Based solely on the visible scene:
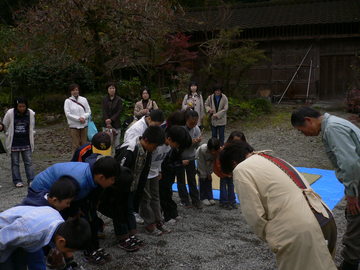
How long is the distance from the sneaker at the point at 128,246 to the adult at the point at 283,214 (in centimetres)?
191

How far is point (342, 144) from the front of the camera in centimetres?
290

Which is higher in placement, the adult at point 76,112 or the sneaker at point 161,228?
the adult at point 76,112

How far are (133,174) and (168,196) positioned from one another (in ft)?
2.84

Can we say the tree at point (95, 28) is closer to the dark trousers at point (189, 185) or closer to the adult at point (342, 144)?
the dark trousers at point (189, 185)

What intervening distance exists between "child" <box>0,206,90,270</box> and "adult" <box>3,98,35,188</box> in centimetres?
403

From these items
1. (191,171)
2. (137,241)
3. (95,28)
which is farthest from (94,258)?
(95,28)

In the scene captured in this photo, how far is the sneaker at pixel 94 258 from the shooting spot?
12.3 feet

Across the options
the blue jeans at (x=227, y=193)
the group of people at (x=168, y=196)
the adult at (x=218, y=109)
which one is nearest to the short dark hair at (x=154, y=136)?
the group of people at (x=168, y=196)

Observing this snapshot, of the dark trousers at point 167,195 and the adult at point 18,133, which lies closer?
the dark trousers at point 167,195

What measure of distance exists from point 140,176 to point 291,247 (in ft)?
6.74

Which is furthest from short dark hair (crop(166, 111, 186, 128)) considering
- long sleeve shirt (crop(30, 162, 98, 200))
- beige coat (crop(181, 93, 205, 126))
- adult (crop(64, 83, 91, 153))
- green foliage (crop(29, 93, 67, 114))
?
green foliage (crop(29, 93, 67, 114))

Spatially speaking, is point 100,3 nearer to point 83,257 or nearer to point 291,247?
point 83,257

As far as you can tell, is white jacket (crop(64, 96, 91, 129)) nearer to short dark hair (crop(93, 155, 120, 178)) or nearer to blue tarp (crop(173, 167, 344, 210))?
blue tarp (crop(173, 167, 344, 210))

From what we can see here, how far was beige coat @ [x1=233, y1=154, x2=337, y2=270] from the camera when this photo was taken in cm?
234
